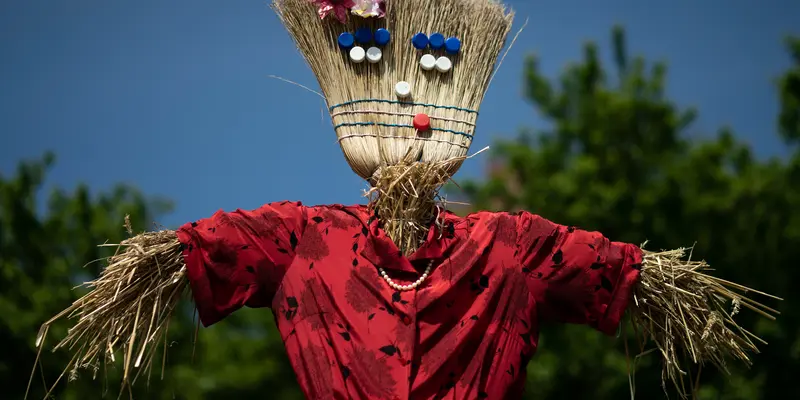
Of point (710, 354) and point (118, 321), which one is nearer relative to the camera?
point (118, 321)

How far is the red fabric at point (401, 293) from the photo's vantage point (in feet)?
12.6

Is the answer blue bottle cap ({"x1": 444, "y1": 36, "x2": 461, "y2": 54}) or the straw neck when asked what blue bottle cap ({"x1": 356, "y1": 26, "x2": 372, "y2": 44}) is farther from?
the straw neck

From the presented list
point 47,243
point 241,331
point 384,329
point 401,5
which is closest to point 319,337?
point 384,329

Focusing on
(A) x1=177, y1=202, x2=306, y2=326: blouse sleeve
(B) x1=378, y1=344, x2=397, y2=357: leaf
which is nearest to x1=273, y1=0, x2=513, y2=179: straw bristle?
(A) x1=177, y1=202, x2=306, y2=326: blouse sleeve

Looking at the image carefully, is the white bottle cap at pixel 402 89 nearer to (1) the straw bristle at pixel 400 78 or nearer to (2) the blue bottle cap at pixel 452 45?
(1) the straw bristle at pixel 400 78

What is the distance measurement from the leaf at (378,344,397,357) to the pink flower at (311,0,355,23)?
3.83 ft

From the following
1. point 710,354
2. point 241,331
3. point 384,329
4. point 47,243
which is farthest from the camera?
point 241,331

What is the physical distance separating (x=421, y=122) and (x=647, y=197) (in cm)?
788

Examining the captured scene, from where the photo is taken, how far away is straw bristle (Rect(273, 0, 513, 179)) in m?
4.07

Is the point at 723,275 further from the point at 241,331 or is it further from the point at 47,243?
the point at 47,243

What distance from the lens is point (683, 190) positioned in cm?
1193

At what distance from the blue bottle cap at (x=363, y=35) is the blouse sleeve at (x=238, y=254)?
0.64 m

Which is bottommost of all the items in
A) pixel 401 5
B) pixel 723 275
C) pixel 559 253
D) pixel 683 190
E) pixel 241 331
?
pixel 241 331

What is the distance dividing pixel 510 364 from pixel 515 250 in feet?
1.28
